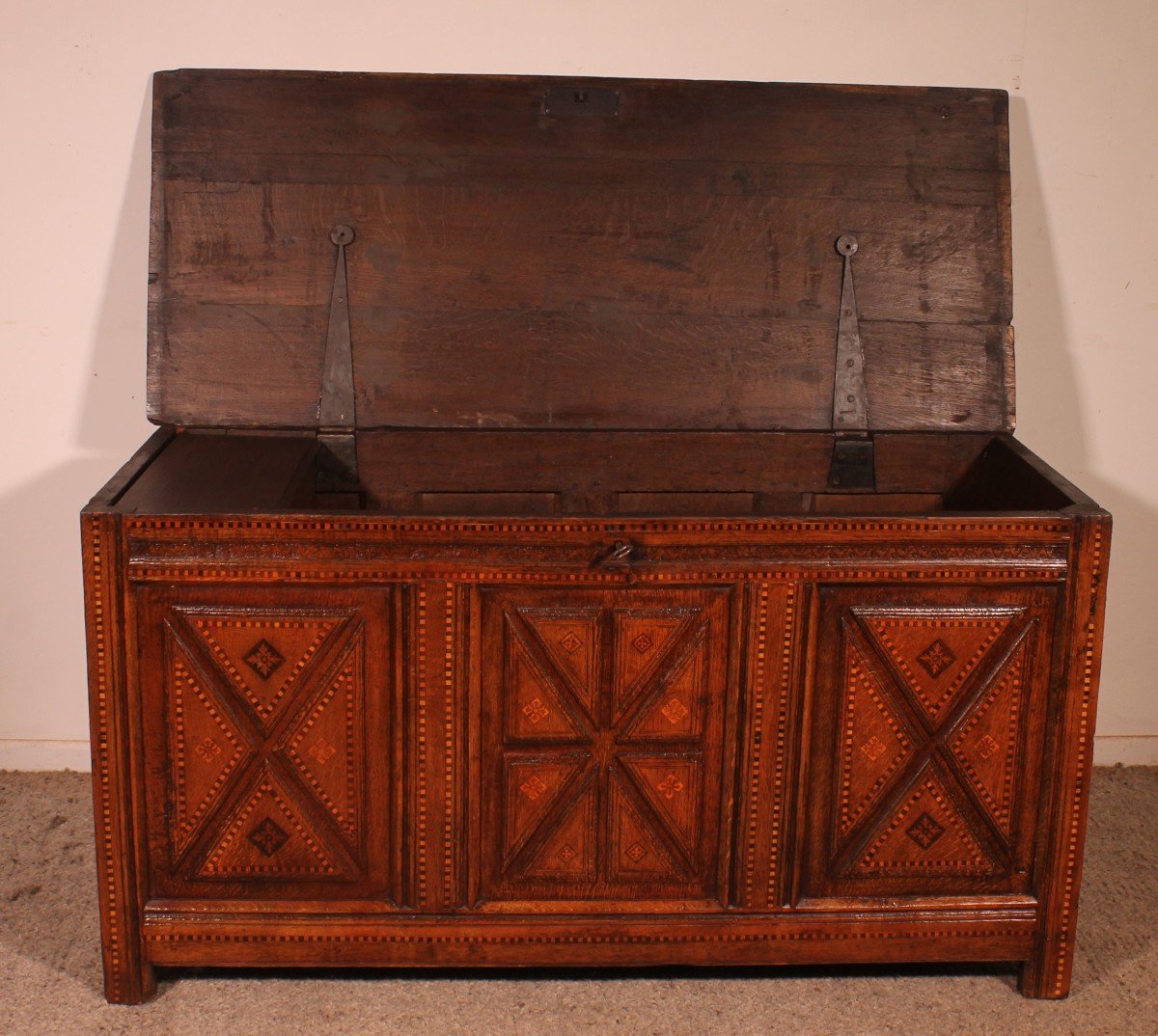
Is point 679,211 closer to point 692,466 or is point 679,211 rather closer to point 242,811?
point 692,466

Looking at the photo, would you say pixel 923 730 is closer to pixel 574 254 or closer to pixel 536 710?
pixel 536 710

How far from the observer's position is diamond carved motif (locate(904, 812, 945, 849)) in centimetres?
235

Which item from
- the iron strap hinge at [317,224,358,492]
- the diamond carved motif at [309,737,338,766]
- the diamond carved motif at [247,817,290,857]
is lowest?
the diamond carved motif at [247,817,290,857]

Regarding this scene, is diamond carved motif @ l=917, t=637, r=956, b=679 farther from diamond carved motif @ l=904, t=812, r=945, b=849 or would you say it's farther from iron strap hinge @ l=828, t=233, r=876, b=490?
iron strap hinge @ l=828, t=233, r=876, b=490

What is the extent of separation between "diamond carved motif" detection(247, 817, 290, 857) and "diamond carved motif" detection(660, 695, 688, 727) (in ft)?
2.15

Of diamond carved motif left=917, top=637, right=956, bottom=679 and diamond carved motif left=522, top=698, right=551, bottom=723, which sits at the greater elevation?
diamond carved motif left=917, top=637, right=956, bottom=679

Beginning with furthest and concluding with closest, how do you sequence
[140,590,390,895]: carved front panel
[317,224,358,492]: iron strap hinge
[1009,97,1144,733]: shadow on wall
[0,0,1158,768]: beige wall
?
[1009,97,1144,733]: shadow on wall → [0,0,1158,768]: beige wall → [317,224,358,492]: iron strap hinge → [140,590,390,895]: carved front panel

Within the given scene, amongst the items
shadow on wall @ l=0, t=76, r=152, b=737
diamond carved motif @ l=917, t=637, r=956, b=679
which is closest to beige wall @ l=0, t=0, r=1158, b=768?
shadow on wall @ l=0, t=76, r=152, b=737

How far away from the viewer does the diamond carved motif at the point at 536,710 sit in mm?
2273

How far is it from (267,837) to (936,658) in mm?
1135

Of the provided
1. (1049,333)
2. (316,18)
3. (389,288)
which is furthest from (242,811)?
(1049,333)

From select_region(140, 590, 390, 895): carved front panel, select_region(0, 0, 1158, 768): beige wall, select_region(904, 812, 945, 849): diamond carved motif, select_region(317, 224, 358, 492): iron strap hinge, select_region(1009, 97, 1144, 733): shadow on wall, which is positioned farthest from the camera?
select_region(1009, 97, 1144, 733): shadow on wall

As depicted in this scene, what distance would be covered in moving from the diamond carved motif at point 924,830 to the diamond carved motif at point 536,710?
2.12ft

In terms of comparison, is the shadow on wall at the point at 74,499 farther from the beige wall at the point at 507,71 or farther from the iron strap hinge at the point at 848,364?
the iron strap hinge at the point at 848,364
